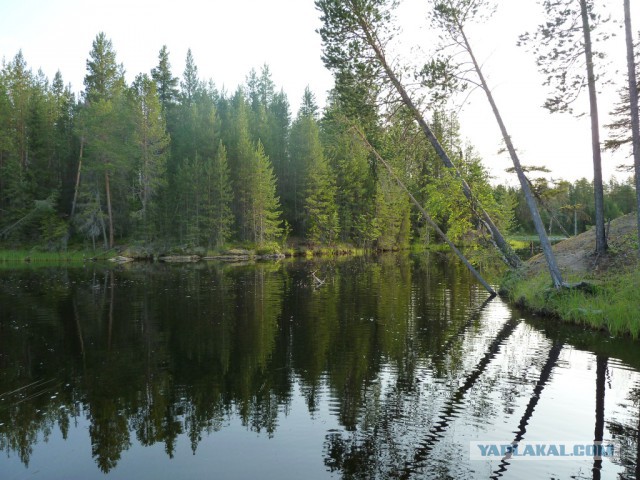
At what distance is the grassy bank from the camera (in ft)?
46.0

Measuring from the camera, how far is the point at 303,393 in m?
9.40

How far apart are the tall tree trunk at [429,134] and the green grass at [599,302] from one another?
3.38 m

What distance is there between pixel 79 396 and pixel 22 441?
1886 millimetres

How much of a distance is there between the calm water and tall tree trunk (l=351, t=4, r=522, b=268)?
4.87 meters

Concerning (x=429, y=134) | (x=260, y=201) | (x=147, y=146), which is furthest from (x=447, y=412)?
(x=147, y=146)

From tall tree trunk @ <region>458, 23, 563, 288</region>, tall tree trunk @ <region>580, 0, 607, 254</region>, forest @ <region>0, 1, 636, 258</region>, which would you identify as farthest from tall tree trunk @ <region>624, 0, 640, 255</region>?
forest @ <region>0, 1, 636, 258</region>

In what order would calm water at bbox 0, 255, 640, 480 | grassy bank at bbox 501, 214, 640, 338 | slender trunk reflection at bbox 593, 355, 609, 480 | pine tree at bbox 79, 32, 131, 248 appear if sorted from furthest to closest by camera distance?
1. pine tree at bbox 79, 32, 131, 248
2. grassy bank at bbox 501, 214, 640, 338
3. calm water at bbox 0, 255, 640, 480
4. slender trunk reflection at bbox 593, 355, 609, 480

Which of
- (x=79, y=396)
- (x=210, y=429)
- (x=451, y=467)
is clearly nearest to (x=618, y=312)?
(x=451, y=467)

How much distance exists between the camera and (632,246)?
17312mm

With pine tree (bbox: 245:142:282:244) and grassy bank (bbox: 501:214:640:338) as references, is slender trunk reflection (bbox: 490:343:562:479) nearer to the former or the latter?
grassy bank (bbox: 501:214:640:338)

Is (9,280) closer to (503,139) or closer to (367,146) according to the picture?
(367,146)

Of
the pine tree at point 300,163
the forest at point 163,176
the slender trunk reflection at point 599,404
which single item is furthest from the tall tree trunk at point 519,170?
the pine tree at point 300,163

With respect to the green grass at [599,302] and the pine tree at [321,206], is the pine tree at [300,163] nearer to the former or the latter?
the pine tree at [321,206]

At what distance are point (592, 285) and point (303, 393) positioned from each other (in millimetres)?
11984
